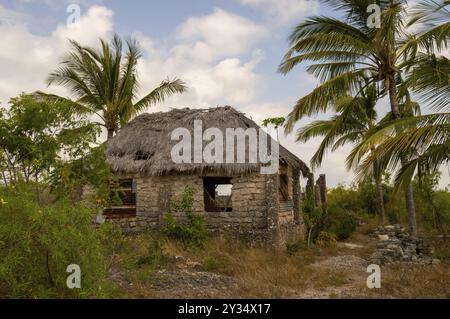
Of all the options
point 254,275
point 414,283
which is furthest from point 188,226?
point 414,283

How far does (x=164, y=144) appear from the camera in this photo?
40.1ft

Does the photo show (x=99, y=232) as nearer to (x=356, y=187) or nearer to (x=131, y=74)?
(x=131, y=74)

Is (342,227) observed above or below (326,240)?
above

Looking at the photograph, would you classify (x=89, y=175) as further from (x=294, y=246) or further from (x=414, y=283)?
(x=294, y=246)

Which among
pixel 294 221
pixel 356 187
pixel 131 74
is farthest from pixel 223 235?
pixel 356 187

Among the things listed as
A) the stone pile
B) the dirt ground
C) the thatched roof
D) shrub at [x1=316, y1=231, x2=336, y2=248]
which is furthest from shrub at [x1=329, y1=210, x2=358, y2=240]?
the dirt ground

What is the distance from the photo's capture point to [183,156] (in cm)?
1159

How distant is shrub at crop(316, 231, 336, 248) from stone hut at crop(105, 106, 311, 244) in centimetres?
71

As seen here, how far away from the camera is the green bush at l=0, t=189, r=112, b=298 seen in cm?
456

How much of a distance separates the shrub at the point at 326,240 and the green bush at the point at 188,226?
362 cm

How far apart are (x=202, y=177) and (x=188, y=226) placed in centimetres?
149

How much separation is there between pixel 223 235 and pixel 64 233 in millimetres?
6465

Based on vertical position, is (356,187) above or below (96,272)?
above

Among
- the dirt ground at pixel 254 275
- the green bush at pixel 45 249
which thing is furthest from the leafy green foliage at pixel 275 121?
the green bush at pixel 45 249
